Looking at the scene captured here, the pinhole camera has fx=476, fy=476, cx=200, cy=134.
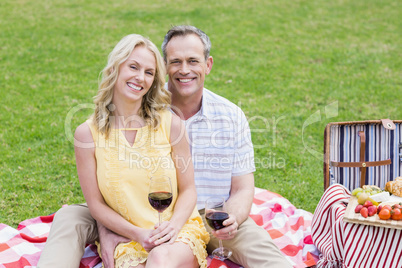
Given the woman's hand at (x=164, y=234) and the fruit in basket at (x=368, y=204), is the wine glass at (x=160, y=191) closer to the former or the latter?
the woman's hand at (x=164, y=234)

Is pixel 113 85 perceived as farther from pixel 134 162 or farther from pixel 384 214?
pixel 384 214

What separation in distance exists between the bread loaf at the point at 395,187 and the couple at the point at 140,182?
107 centimetres

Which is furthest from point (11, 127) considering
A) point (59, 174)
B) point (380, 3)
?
point (380, 3)

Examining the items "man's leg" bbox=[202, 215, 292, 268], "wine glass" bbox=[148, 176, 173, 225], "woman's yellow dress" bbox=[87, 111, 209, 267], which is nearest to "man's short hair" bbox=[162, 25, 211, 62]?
"woman's yellow dress" bbox=[87, 111, 209, 267]

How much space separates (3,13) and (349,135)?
33.4 feet

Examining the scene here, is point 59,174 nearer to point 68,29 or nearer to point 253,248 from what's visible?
point 253,248

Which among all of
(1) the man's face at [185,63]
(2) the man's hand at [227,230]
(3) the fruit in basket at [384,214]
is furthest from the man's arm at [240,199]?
(3) the fruit in basket at [384,214]

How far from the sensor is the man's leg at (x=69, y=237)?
128 inches

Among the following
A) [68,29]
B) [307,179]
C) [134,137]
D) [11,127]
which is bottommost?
[307,179]

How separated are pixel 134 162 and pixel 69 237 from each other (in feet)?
2.39

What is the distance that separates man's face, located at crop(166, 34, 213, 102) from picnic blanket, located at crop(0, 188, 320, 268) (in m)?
1.35

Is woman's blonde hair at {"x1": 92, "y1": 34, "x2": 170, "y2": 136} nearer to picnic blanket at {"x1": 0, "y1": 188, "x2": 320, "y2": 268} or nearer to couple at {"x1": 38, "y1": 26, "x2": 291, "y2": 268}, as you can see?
couple at {"x1": 38, "y1": 26, "x2": 291, "y2": 268}

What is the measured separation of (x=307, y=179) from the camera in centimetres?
564

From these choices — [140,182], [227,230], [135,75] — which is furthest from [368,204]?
[135,75]
